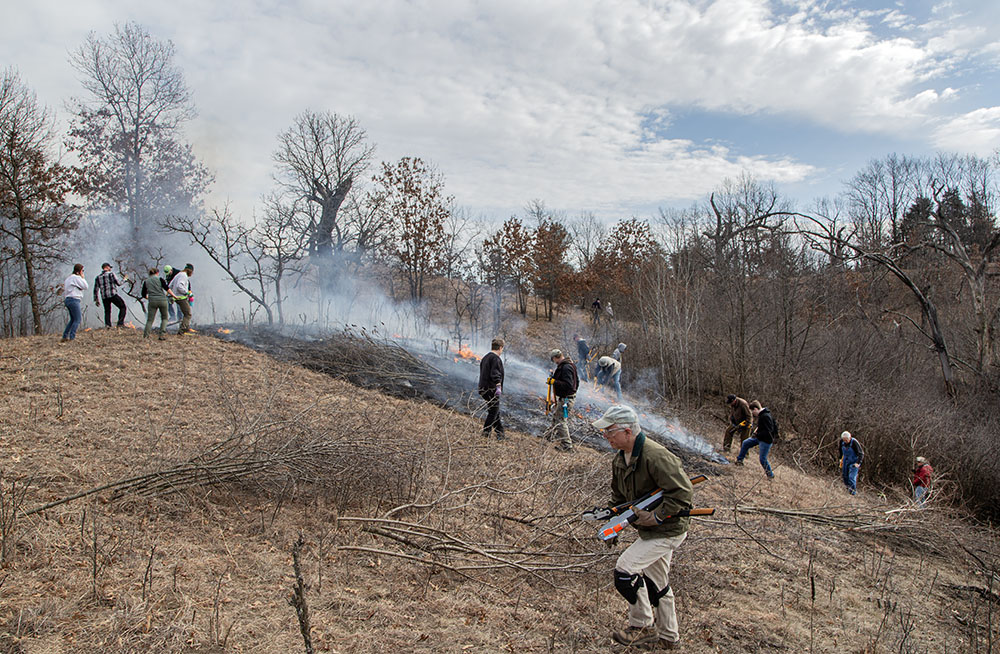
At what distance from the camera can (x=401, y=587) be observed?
520 centimetres

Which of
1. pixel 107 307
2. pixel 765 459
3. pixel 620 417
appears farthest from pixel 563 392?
pixel 107 307

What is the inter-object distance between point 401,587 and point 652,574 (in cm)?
228

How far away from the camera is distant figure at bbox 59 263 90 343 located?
11805mm

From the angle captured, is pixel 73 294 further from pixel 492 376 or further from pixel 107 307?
pixel 492 376

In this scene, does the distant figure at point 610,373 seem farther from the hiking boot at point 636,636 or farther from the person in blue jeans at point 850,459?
the hiking boot at point 636,636

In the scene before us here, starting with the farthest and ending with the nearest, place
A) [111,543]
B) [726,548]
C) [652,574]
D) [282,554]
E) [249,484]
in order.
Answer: [726,548] < [249,484] < [282,554] < [111,543] < [652,574]

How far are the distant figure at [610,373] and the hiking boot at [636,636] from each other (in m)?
10.7

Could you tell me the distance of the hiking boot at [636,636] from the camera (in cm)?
445

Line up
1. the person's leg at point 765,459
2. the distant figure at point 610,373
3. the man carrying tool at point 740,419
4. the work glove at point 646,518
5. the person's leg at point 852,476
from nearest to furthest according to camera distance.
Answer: the work glove at point 646,518 < the person's leg at point 765,459 < the person's leg at point 852,476 < the man carrying tool at point 740,419 < the distant figure at point 610,373

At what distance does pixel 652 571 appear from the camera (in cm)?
436

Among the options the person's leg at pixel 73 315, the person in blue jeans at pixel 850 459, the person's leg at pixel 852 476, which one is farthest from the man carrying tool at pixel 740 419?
the person's leg at pixel 73 315

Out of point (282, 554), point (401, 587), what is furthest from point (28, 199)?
point (401, 587)

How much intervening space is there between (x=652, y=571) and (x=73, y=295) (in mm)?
12852

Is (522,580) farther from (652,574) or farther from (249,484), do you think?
(249,484)
